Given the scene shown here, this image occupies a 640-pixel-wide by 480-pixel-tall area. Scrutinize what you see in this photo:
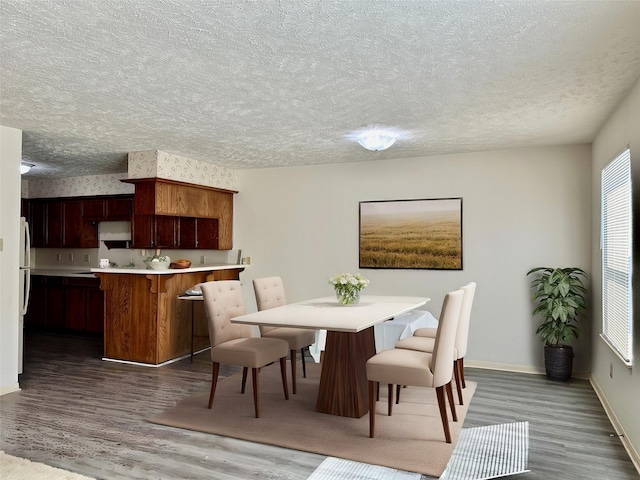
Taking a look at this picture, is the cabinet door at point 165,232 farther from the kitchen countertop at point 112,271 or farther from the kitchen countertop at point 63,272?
the kitchen countertop at point 63,272

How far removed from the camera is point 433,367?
310 cm

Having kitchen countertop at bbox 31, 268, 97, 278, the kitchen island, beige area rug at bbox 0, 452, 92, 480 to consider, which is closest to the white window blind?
beige area rug at bbox 0, 452, 92, 480

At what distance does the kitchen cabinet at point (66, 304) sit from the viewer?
6.95 metres

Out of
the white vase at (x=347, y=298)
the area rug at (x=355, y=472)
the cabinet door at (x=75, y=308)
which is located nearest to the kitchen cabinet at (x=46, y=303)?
the cabinet door at (x=75, y=308)

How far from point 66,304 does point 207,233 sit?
2.44 meters

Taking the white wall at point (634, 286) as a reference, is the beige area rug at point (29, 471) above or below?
below

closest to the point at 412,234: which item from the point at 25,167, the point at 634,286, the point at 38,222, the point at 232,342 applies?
the point at 232,342

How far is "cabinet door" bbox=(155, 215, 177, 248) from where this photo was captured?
6.37 metres

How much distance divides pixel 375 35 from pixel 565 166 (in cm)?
345

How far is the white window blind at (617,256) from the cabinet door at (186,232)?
4.78m

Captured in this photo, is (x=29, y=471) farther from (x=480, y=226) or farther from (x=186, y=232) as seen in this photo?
(x=480, y=226)

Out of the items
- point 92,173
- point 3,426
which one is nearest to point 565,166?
point 3,426

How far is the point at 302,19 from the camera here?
2.21m

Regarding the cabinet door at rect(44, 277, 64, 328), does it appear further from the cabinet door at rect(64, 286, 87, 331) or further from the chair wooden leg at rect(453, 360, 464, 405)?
the chair wooden leg at rect(453, 360, 464, 405)
